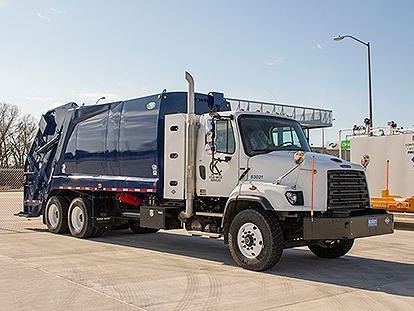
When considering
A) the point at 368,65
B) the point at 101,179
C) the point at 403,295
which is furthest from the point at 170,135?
the point at 368,65

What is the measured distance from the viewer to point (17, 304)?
17.9 feet

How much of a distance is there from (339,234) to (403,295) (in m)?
1.25

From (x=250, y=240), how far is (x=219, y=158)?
5.64 feet

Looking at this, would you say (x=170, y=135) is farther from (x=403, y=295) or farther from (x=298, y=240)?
(x=403, y=295)

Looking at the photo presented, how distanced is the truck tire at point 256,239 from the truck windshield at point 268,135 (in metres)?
1.25

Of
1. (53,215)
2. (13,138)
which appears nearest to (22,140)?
(13,138)

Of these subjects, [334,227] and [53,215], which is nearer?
[334,227]

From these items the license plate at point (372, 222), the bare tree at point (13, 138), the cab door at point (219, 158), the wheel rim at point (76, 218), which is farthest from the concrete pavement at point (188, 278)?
the bare tree at point (13, 138)

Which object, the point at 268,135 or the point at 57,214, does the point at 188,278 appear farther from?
the point at 57,214

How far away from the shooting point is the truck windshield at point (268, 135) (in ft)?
26.5

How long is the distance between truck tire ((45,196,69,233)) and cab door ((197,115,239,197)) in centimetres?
542

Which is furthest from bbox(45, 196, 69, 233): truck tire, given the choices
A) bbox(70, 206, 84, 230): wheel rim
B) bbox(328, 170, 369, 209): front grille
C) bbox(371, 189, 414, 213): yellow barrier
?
bbox(371, 189, 414, 213): yellow barrier

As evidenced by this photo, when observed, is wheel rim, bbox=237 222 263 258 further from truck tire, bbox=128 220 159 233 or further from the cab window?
truck tire, bbox=128 220 159 233

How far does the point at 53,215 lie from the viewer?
1270 centimetres
